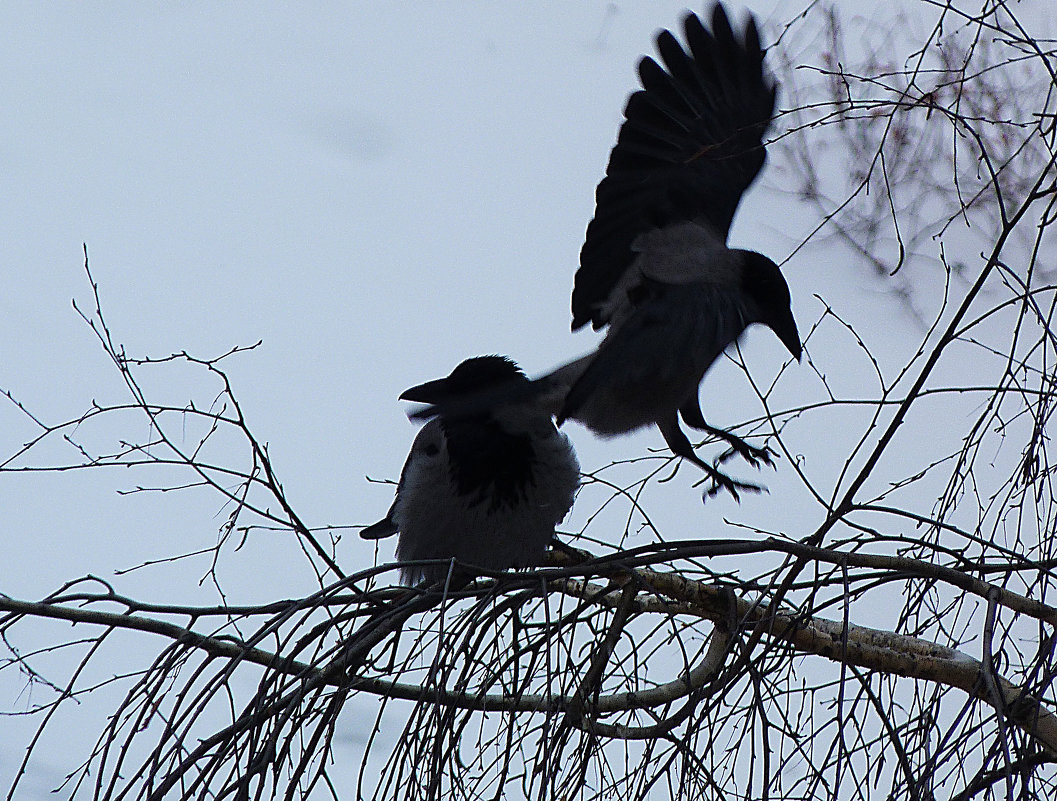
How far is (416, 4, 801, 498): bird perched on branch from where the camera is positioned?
1581 millimetres

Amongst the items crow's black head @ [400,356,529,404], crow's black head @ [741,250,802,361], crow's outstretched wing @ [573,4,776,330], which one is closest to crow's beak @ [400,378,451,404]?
crow's black head @ [400,356,529,404]

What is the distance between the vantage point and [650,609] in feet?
4.98

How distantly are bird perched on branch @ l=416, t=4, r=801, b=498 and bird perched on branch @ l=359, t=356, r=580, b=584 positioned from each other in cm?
8

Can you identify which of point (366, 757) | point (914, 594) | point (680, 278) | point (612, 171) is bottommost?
point (366, 757)

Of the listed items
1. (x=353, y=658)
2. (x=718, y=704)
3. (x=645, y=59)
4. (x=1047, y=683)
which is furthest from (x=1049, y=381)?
(x=645, y=59)

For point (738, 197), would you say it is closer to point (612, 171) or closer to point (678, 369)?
point (612, 171)

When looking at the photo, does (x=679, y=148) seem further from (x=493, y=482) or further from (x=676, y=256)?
(x=493, y=482)

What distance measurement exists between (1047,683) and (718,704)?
0.29 meters

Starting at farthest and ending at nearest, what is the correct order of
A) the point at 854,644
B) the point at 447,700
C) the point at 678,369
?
the point at 678,369 → the point at 854,644 → the point at 447,700

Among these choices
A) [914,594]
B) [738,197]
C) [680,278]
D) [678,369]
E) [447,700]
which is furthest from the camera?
[738,197]

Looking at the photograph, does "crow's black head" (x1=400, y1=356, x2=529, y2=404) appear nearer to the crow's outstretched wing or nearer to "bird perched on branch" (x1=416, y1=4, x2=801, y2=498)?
"bird perched on branch" (x1=416, y1=4, x2=801, y2=498)

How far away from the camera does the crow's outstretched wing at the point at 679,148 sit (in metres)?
1.91

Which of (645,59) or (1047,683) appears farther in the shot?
(645,59)

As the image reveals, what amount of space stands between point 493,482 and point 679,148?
69cm
